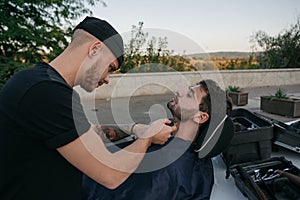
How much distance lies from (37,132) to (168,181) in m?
0.72

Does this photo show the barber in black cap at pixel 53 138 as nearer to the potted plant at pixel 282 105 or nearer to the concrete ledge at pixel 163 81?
the concrete ledge at pixel 163 81

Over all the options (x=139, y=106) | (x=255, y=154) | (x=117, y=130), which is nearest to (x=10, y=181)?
(x=117, y=130)

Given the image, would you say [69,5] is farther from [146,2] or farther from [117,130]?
[117,130]

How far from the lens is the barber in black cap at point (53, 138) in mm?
825

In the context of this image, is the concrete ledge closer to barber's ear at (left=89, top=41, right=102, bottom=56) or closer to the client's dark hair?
the client's dark hair

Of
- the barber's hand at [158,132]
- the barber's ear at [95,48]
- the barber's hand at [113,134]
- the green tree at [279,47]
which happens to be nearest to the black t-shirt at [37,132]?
the barber's ear at [95,48]

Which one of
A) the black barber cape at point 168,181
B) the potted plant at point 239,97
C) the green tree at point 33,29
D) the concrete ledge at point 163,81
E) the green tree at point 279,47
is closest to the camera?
the black barber cape at point 168,181

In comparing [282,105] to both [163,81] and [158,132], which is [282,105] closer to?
[163,81]

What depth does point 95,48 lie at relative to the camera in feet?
3.63

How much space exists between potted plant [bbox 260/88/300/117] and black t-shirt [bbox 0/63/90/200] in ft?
14.2

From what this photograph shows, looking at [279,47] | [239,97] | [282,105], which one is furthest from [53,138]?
[279,47]

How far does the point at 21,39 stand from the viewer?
4.51m

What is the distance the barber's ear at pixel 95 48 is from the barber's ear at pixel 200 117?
86 centimetres

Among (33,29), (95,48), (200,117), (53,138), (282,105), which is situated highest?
(33,29)
